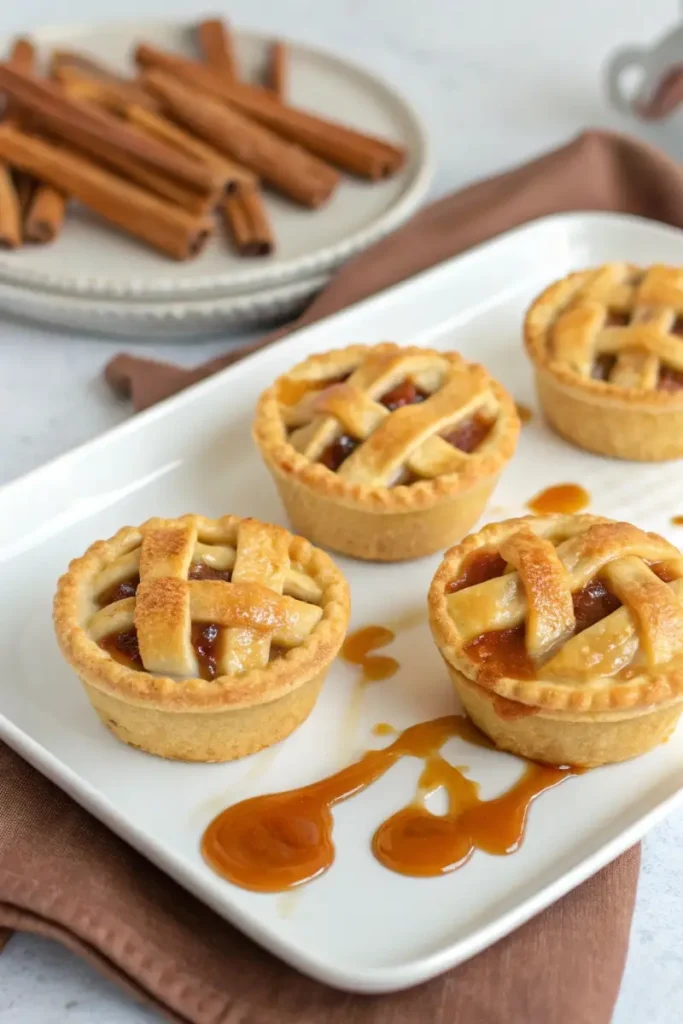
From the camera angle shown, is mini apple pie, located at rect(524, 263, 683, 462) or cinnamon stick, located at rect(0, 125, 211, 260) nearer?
mini apple pie, located at rect(524, 263, 683, 462)

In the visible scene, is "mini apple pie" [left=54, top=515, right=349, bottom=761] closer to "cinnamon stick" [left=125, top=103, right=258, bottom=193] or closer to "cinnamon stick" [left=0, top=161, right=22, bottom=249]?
"cinnamon stick" [left=0, top=161, right=22, bottom=249]

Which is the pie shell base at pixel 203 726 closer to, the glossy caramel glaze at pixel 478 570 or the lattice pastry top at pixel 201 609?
the lattice pastry top at pixel 201 609

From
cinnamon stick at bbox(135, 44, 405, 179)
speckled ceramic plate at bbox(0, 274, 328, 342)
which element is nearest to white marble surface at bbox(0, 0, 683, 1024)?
speckled ceramic plate at bbox(0, 274, 328, 342)

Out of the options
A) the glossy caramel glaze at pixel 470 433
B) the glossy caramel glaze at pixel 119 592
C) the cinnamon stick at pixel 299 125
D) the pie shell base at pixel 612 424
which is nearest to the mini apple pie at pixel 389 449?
the glossy caramel glaze at pixel 470 433

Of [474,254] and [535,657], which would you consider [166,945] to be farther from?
[474,254]

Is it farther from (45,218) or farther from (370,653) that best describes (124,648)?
(45,218)

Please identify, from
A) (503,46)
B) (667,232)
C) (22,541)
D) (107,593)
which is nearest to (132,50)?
(503,46)
